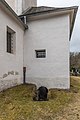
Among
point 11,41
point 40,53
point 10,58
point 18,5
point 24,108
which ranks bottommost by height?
point 24,108

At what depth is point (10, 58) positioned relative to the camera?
10.1 m

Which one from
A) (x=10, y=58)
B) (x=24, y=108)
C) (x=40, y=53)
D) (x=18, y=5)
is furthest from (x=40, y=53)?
(x=24, y=108)

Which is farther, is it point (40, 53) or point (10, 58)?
point (40, 53)

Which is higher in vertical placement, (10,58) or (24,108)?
(10,58)

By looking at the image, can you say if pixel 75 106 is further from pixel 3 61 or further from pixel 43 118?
pixel 3 61

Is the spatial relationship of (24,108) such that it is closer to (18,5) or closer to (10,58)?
(10,58)

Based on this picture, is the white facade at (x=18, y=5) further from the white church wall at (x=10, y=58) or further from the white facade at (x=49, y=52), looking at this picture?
the white church wall at (x=10, y=58)

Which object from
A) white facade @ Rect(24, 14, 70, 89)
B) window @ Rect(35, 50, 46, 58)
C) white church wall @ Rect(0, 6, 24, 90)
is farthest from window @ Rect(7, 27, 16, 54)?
window @ Rect(35, 50, 46, 58)

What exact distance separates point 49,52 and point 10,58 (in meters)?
2.86

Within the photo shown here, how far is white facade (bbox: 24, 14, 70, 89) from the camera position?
11.8 m

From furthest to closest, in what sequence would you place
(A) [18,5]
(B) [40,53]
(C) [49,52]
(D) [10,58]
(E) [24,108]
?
(A) [18,5] → (B) [40,53] → (C) [49,52] → (D) [10,58] → (E) [24,108]

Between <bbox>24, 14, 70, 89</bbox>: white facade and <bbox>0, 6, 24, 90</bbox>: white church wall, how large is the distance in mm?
633

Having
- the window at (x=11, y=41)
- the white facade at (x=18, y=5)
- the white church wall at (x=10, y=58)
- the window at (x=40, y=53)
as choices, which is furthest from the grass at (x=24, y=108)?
the white facade at (x=18, y=5)

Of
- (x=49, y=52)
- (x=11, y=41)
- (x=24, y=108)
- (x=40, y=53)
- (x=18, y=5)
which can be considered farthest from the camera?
(x=18, y=5)
